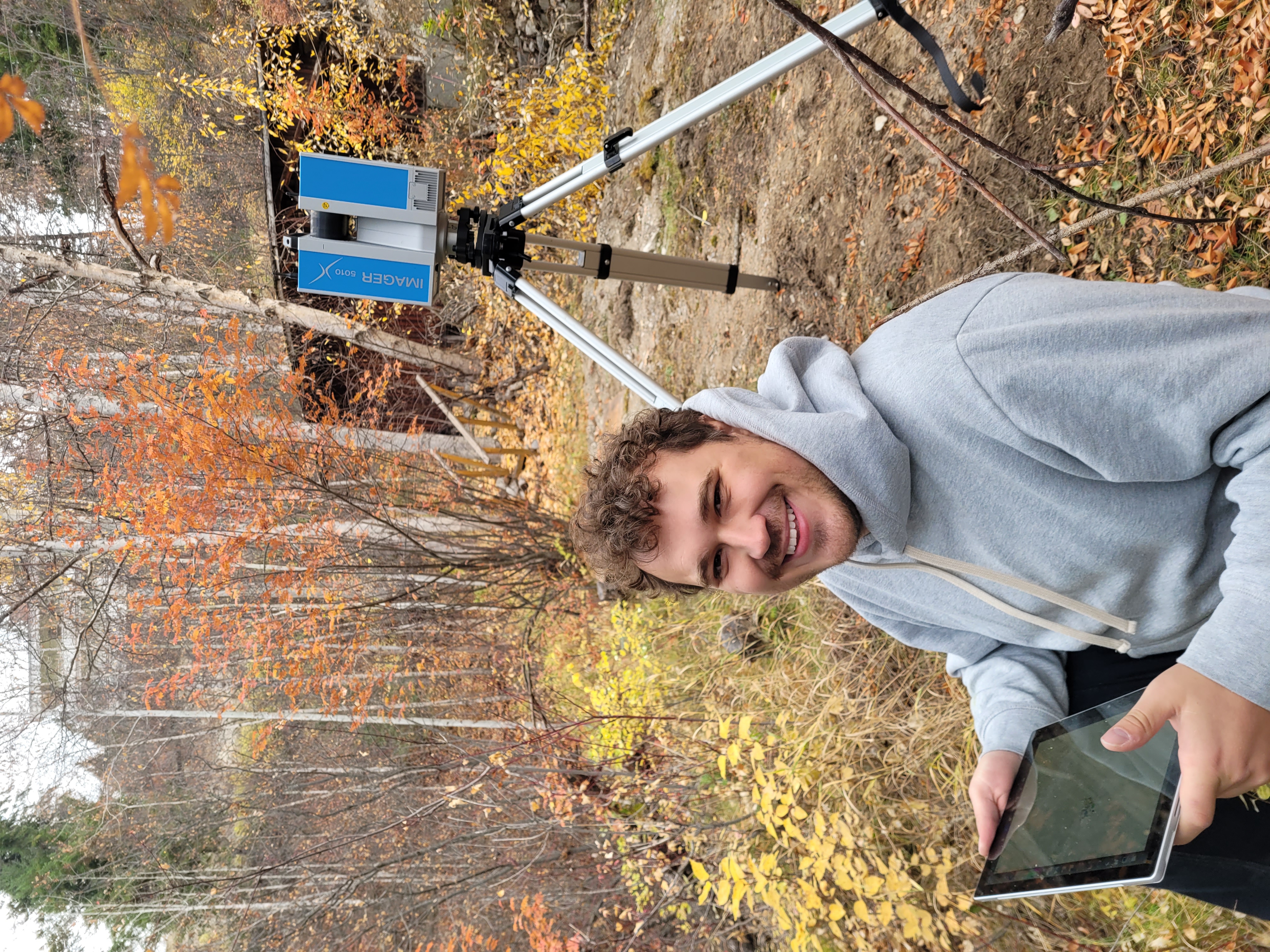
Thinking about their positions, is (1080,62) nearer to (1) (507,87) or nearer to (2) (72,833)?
(1) (507,87)

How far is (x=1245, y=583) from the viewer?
1148mm

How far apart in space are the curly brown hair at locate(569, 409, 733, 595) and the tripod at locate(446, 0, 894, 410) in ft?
1.30

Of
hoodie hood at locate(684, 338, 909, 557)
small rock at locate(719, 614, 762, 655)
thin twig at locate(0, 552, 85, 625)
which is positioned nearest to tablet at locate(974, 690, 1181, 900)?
hoodie hood at locate(684, 338, 909, 557)

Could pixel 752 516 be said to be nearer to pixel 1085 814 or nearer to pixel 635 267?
pixel 1085 814

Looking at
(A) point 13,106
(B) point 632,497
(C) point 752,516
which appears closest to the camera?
(A) point 13,106

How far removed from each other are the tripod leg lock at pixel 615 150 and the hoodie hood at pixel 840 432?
1135 millimetres

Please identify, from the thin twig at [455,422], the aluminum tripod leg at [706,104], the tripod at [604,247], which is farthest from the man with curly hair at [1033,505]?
the thin twig at [455,422]

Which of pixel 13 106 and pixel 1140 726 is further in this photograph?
pixel 1140 726

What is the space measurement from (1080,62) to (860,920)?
3.28 m

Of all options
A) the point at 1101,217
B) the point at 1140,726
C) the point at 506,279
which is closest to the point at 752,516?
the point at 1140,726

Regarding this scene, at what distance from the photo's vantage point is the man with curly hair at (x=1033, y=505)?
1.15 metres

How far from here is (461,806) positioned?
207 inches

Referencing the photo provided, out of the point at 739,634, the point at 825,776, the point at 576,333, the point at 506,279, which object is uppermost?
the point at 506,279

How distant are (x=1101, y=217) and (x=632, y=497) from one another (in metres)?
1.85
